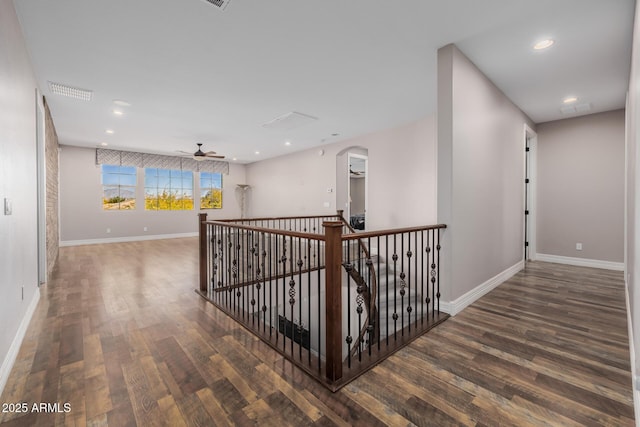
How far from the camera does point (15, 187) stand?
7.52ft

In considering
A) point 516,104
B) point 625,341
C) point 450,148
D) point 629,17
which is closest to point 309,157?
point 516,104

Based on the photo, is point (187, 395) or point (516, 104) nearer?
point (187, 395)

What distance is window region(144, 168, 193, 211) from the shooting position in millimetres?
9016

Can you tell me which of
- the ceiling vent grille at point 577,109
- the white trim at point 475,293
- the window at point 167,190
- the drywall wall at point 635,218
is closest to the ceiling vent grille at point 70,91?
the window at point 167,190

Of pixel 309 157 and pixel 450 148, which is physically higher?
pixel 309 157

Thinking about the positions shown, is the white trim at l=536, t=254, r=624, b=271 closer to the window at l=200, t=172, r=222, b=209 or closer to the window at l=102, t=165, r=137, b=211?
the window at l=200, t=172, r=222, b=209

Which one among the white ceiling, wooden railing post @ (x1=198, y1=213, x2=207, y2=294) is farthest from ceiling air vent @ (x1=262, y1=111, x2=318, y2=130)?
wooden railing post @ (x1=198, y1=213, x2=207, y2=294)

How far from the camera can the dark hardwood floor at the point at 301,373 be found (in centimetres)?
154

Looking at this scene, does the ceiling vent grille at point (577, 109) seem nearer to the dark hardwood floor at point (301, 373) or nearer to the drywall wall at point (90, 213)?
the dark hardwood floor at point (301, 373)

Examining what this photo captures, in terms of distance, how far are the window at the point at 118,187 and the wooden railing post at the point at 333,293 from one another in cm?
903

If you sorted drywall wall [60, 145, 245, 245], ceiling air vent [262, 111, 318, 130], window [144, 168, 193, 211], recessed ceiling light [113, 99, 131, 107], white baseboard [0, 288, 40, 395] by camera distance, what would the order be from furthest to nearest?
1. window [144, 168, 193, 211]
2. drywall wall [60, 145, 245, 245]
3. ceiling air vent [262, 111, 318, 130]
4. recessed ceiling light [113, 99, 131, 107]
5. white baseboard [0, 288, 40, 395]

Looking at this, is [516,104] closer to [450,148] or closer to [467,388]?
[450,148]

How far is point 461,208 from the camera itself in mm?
3012

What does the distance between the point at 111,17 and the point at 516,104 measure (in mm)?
5294
